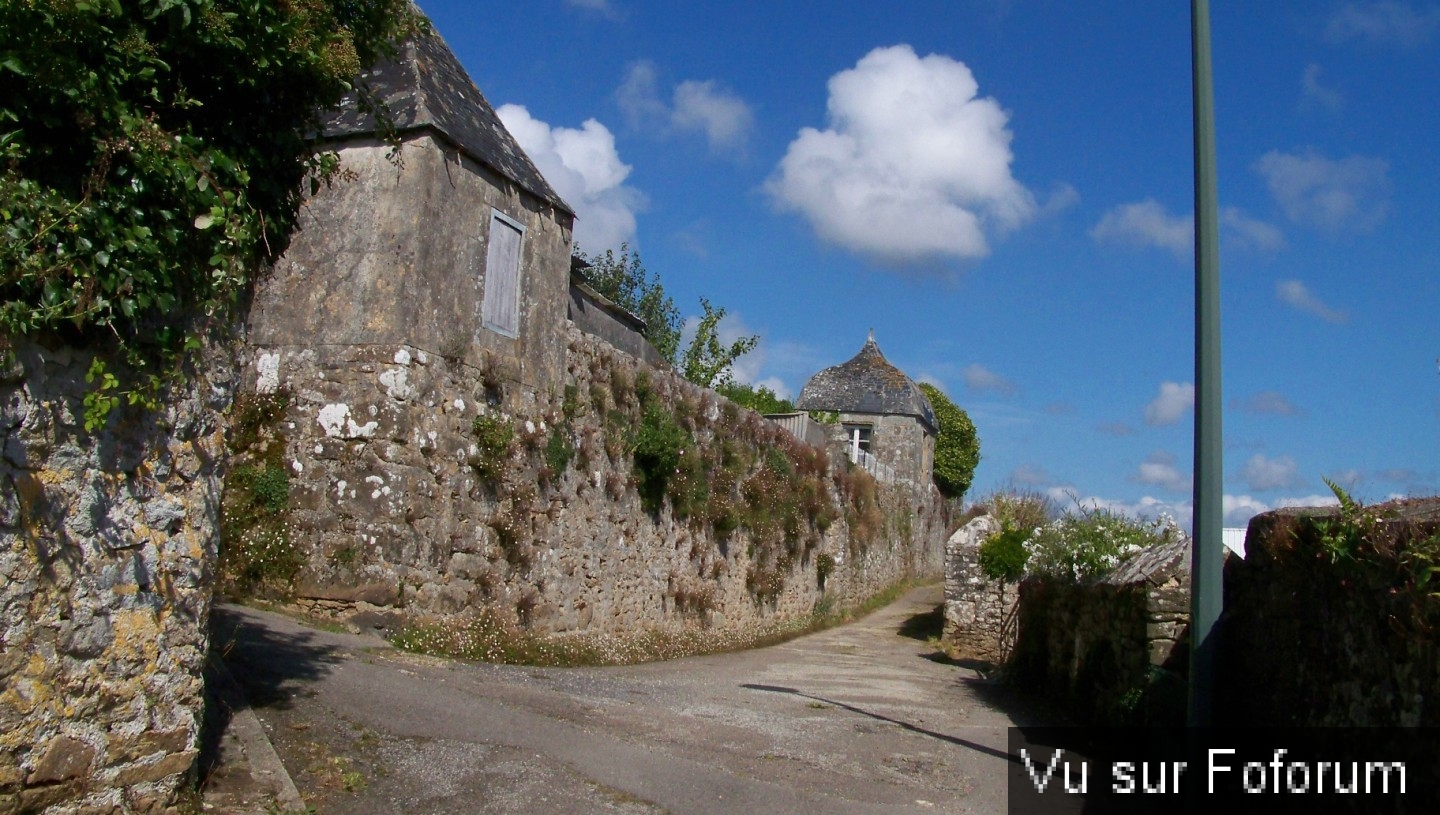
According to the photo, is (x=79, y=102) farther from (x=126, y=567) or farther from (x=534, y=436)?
(x=534, y=436)

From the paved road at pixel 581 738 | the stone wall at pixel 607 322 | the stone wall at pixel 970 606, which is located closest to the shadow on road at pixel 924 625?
the stone wall at pixel 970 606

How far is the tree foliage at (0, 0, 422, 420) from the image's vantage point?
416 centimetres

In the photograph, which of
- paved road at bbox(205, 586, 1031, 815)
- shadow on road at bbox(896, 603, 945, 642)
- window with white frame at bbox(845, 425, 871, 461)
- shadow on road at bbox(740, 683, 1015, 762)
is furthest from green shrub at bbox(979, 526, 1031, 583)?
window with white frame at bbox(845, 425, 871, 461)

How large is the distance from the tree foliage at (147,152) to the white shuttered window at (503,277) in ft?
22.4

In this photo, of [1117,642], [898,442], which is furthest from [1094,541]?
[898,442]

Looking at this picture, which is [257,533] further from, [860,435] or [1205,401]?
[860,435]

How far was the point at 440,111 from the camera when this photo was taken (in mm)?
12039

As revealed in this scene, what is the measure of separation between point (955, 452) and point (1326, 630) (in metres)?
36.6

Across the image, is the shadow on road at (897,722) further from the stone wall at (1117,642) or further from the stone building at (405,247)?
the stone building at (405,247)

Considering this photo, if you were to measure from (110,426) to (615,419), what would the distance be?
34.9ft

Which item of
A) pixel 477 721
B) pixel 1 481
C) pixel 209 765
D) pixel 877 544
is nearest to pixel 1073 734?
pixel 477 721

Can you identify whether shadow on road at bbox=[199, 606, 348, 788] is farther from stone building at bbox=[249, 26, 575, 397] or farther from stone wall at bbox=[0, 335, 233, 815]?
stone building at bbox=[249, 26, 575, 397]

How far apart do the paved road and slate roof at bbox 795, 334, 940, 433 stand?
26.8 m

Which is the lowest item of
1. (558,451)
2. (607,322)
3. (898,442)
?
(558,451)
